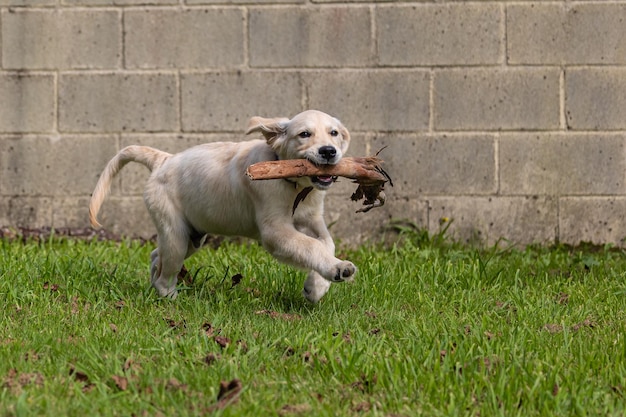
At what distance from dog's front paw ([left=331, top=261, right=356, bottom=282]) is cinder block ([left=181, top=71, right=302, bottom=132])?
2.96 metres

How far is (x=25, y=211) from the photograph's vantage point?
7.34 metres

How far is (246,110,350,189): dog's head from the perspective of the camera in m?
4.53

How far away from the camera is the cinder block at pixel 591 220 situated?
7125 mm

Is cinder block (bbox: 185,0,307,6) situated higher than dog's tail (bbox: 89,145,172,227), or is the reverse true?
cinder block (bbox: 185,0,307,6)

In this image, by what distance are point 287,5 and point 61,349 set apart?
13.0 ft

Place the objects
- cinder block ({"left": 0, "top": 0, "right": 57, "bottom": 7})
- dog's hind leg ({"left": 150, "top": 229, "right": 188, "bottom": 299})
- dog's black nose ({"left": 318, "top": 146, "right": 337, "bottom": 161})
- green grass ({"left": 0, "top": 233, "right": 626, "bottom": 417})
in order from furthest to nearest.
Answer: cinder block ({"left": 0, "top": 0, "right": 57, "bottom": 7})
dog's hind leg ({"left": 150, "top": 229, "right": 188, "bottom": 299})
dog's black nose ({"left": 318, "top": 146, "right": 337, "bottom": 161})
green grass ({"left": 0, "top": 233, "right": 626, "bottom": 417})

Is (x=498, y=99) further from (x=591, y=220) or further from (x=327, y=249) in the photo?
(x=327, y=249)

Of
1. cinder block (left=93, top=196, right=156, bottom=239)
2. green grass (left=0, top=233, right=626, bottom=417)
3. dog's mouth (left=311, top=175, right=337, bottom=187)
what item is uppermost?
dog's mouth (left=311, top=175, right=337, bottom=187)

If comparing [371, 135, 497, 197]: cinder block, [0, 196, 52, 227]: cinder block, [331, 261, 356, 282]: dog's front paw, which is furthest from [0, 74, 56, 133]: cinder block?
[331, 261, 356, 282]: dog's front paw

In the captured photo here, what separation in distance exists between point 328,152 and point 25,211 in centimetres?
362

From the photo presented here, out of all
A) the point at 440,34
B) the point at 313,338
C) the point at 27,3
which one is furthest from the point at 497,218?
the point at 27,3

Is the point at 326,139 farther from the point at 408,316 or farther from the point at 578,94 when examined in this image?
the point at 578,94

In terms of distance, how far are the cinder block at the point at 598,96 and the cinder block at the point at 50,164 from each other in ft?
11.4

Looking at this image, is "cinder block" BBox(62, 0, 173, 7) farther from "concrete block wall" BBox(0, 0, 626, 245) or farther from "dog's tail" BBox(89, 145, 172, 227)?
"dog's tail" BBox(89, 145, 172, 227)
